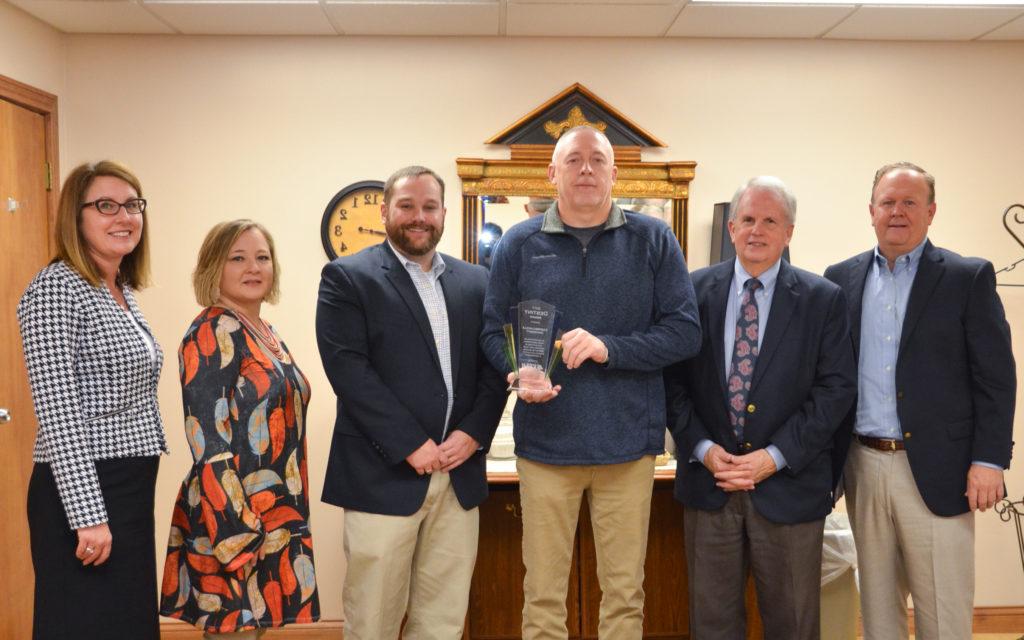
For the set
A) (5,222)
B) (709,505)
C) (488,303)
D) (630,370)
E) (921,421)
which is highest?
(5,222)

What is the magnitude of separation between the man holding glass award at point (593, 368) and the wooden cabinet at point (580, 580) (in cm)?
97

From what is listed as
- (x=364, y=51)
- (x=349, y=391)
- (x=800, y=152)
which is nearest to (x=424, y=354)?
(x=349, y=391)

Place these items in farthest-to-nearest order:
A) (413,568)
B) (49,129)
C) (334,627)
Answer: (334,627) → (49,129) → (413,568)

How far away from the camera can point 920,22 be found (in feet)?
12.0

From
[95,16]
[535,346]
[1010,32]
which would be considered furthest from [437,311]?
[1010,32]

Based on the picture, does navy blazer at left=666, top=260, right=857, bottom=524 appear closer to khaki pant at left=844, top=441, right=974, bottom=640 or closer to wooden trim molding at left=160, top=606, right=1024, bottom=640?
khaki pant at left=844, top=441, right=974, bottom=640

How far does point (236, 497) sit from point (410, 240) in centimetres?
89

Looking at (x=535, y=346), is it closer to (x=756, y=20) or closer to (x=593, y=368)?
(x=593, y=368)

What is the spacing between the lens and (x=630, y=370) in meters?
2.36

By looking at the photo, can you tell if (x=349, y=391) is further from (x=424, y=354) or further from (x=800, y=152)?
(x=800, y=152)

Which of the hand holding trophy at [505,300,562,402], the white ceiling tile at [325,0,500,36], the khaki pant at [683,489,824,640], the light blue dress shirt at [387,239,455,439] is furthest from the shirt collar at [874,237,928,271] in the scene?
the white ceiling tile at [325,0,500,36]

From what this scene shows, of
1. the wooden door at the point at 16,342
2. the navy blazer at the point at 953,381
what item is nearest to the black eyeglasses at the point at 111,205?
the wooden door at the point at 16,342

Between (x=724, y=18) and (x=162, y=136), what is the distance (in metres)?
2.64

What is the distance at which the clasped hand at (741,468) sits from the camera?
2361 millimetres
